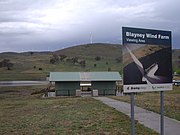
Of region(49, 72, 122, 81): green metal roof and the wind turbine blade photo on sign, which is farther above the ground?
the wind turbine blade photo on sign

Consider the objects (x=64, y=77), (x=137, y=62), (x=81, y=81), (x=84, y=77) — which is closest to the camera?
(x=137, y=62)

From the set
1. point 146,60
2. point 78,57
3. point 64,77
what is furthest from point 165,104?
point 78,57

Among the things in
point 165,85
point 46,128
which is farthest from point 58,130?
point 165,85

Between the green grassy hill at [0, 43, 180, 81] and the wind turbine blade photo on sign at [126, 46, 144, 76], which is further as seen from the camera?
the green grassy hill at [0, 43, 180, 81]

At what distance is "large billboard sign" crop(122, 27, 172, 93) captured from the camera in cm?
780

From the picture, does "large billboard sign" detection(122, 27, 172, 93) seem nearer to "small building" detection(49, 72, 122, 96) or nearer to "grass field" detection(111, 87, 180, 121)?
"grass field" detection(111, 87, 180, 121)

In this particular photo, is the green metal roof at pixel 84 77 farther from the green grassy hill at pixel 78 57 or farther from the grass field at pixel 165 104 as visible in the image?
the green grassy hill at pixel 78 57

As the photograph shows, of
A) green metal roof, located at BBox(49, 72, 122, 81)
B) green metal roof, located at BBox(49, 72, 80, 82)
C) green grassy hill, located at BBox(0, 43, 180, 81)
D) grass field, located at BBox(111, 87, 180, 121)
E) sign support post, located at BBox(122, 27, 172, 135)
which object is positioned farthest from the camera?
green grassy hill, located at BBox(0, 43, 180, 81)

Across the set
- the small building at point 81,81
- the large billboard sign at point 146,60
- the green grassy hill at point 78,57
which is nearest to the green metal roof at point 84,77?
the small building at point 81,81

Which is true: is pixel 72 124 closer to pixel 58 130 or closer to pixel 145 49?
pixel 58 130

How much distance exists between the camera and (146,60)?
8320mm

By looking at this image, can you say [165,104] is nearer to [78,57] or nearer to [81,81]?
[81,81]

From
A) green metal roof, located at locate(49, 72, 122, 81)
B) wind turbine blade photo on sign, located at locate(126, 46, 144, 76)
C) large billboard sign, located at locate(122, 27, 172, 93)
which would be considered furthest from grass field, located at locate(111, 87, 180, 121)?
green metal roof, located at locate(49, 72, 122, 81)

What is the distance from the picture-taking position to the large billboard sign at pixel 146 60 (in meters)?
7.80
